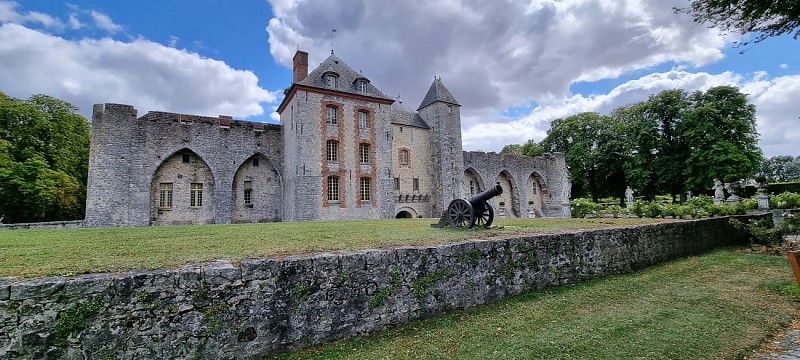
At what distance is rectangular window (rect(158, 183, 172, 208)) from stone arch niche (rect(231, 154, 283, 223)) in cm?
298

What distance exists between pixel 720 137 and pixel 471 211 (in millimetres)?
26964

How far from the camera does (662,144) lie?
28.7m

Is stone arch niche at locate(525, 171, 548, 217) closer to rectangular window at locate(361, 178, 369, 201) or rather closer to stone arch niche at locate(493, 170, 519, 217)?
stone arch niche at locate(493, 170, 519, 217)

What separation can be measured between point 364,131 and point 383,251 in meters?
17.0

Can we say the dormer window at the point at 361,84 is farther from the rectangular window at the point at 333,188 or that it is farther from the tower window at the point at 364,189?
the rectangular window at the point at 333,188

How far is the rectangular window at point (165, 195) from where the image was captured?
18.1 m

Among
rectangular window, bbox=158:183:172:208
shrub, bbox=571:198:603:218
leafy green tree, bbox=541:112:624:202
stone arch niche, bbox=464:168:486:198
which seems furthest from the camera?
leafy green tree, bbox=541:112:624:202

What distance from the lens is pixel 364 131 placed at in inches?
830

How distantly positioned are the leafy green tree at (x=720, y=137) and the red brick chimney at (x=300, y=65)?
27566 mm

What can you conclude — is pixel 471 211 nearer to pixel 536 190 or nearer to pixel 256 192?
pixel 256 192

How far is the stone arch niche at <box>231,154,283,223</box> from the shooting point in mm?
19719

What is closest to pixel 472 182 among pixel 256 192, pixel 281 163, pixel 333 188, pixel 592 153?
pixel 333 188

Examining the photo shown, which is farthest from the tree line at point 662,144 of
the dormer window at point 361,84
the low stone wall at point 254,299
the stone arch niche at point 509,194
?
the low stone wall at point 254,299

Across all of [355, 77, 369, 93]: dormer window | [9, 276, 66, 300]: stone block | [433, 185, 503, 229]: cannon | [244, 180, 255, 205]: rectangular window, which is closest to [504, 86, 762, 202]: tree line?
[433, 185, 503, 229]: cannon
